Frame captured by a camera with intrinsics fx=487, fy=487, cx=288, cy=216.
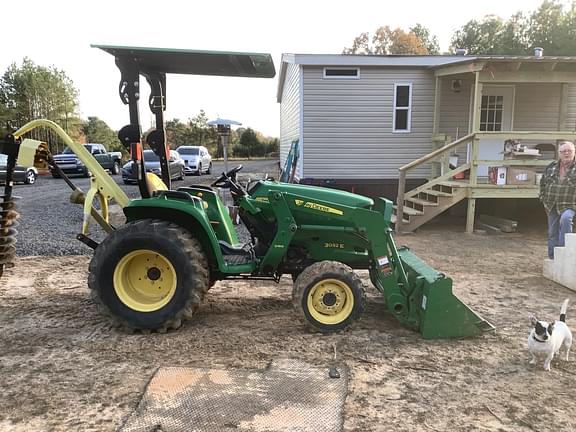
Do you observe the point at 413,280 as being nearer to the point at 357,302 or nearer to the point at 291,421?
the point at 357,302

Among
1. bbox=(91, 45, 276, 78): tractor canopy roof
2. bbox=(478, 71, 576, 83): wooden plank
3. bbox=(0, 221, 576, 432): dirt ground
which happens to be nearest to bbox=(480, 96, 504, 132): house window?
bbox=(478, 71, 576, 83): wooden plank

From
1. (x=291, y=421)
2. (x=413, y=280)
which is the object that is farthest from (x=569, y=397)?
(x=291, y=421)

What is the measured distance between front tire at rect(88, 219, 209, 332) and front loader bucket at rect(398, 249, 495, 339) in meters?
1.76

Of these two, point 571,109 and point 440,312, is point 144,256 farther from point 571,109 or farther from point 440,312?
point 571,109

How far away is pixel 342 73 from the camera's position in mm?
11719

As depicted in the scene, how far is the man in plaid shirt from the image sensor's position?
20.0 feet

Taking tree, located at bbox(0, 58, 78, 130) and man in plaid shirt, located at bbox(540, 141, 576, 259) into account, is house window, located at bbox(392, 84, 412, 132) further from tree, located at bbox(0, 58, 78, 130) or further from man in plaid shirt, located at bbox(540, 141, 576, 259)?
tree, located at bbox(0, 58, 78, 130)

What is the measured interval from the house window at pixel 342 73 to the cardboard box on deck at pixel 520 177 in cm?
431

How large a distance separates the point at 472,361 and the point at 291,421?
1547mm

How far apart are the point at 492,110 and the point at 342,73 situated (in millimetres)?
3890

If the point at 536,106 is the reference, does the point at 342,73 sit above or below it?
above

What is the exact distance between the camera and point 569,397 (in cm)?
306

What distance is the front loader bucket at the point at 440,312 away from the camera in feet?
12.5

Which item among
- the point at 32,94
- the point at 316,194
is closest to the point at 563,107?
the point at 316,194
